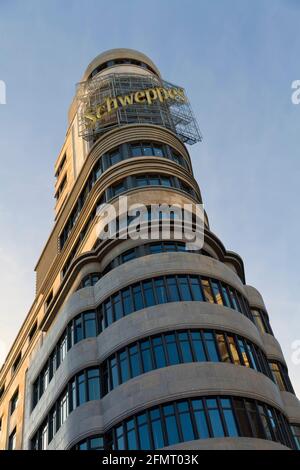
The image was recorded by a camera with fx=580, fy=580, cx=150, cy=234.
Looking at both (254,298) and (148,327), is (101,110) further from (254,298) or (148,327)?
(148,327)

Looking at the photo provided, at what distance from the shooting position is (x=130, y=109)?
5638cm

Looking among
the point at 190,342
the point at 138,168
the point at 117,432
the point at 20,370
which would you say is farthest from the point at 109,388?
the point at 20,370

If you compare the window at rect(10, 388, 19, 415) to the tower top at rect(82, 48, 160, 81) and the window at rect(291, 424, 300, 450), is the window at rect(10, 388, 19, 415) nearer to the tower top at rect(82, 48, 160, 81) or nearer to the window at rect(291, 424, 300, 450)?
the window at rect(291, 424, 300, 450)

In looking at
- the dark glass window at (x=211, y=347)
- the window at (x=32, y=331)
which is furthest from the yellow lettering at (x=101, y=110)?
the dark glass window at (x=211, y=347)

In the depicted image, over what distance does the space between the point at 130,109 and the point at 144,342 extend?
2940 cm

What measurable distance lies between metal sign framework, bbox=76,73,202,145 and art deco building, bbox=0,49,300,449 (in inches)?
48.6

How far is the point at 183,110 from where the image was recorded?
60875mm

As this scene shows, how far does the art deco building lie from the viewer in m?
30.4

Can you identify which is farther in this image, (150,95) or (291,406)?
(150,95)

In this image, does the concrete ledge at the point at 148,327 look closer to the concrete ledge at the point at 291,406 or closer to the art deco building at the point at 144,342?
the art deco building at the point at 144,342

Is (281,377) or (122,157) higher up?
(122,157)

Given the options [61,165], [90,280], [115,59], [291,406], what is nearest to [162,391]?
[291,406]

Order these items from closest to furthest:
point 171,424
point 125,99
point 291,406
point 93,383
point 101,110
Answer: point 171,424, point 93,383, point 291,406, point 125,99, point 101,110

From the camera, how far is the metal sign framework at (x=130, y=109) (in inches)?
2196
